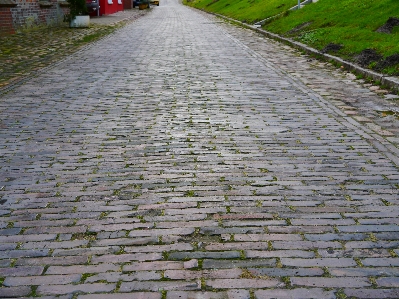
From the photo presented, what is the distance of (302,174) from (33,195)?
2.56m

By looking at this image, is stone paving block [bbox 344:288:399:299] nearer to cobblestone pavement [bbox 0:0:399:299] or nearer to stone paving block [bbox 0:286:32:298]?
cobblestone pavement [bbox 0:0:399:299]

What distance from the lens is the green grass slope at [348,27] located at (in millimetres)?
10711

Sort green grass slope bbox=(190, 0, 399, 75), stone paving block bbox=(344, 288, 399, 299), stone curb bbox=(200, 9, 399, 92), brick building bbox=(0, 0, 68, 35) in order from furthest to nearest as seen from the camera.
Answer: brick building bbox=(0, 0, 68, 35) < green grass slope bbox=(190, 0, 399, 75) < stone curb bbox=(200, 9, 399, 92) < stone paving block bbox=(344, 288, 399, 299)

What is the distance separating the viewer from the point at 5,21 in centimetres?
1798

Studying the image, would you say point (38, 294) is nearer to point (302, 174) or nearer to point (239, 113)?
point (302, 174)

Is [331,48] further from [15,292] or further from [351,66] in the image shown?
[15,292]

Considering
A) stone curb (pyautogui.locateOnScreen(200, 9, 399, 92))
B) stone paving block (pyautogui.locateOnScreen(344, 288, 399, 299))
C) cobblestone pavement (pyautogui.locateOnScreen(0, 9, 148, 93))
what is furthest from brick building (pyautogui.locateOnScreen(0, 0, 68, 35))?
stone paving block (pyautogui.locateOnScreen(344, 288, 399, 299))

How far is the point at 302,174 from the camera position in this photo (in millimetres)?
4859

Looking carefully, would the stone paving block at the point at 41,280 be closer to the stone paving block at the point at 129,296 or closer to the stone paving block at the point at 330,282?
the stone paving block at the point at 129,296

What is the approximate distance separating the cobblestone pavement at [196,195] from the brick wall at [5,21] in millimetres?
10409

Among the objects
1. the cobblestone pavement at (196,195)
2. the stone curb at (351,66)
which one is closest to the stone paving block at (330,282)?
the cobblestone pavement at (196,195)

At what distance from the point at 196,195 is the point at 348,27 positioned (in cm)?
1141

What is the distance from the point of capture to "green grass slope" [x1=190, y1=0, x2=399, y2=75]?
1071 cm

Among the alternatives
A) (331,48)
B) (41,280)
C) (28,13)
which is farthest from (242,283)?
(28,13)
